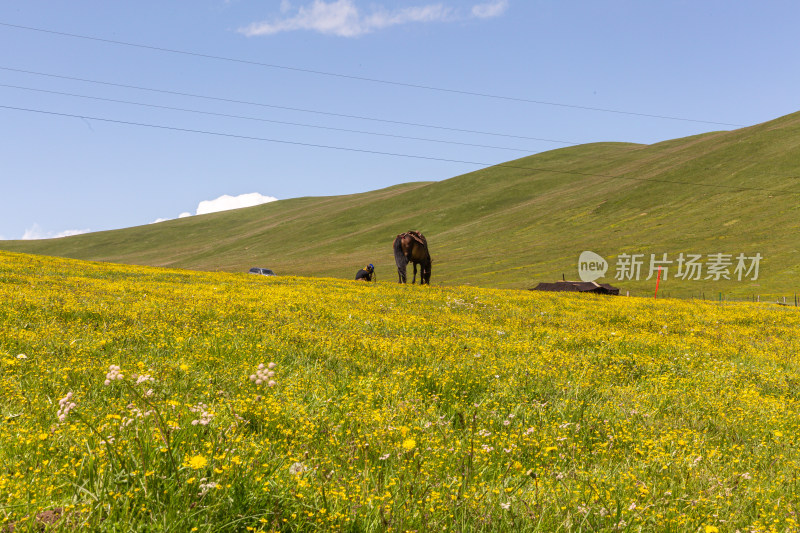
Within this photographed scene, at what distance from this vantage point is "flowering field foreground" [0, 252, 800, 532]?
283cm

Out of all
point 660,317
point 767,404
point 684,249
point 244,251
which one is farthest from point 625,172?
point 767,404

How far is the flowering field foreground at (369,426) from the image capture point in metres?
2.83

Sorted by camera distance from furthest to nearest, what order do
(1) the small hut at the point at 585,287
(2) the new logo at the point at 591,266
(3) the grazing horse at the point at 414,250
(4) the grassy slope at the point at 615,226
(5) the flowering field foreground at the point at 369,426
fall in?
(4) the grassy slope at the point at 615,226
(2) the new logo at the point at 591,266
(1) the small hut at the point at 585,287
(3) the grazing horse at the point at 414,250
(5) the flowering field foreground at the point at 369,426

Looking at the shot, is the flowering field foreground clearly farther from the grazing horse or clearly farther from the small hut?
the small hut

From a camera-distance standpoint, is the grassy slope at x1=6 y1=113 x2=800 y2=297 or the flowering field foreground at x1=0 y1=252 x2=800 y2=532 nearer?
the flowering field foreground at x1=0 y1=252 x2=800 y2=532

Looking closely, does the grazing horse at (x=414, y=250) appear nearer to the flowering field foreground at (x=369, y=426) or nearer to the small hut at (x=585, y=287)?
the small hut at (x=585, y=287)

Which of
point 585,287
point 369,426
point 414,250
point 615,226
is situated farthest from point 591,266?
point 369,426

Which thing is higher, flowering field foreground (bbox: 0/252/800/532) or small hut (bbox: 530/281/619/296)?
flowering field foreground (bbox: 0/252/800/532)

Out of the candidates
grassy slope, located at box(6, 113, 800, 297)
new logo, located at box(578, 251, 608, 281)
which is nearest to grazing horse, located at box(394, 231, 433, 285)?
grassy slope, located at box(6, 113, 800, 297)

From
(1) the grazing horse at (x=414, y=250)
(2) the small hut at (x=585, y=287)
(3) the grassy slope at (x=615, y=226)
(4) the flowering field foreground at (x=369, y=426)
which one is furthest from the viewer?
(3) the grassy slope at (x=615, y=226)

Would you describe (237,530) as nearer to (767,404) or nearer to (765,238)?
(767,404)

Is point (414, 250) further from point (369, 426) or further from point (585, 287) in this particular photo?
point (369, 426)

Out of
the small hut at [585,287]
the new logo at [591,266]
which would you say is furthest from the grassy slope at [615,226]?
the small hut at [585,287]

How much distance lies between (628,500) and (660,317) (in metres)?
15.8
